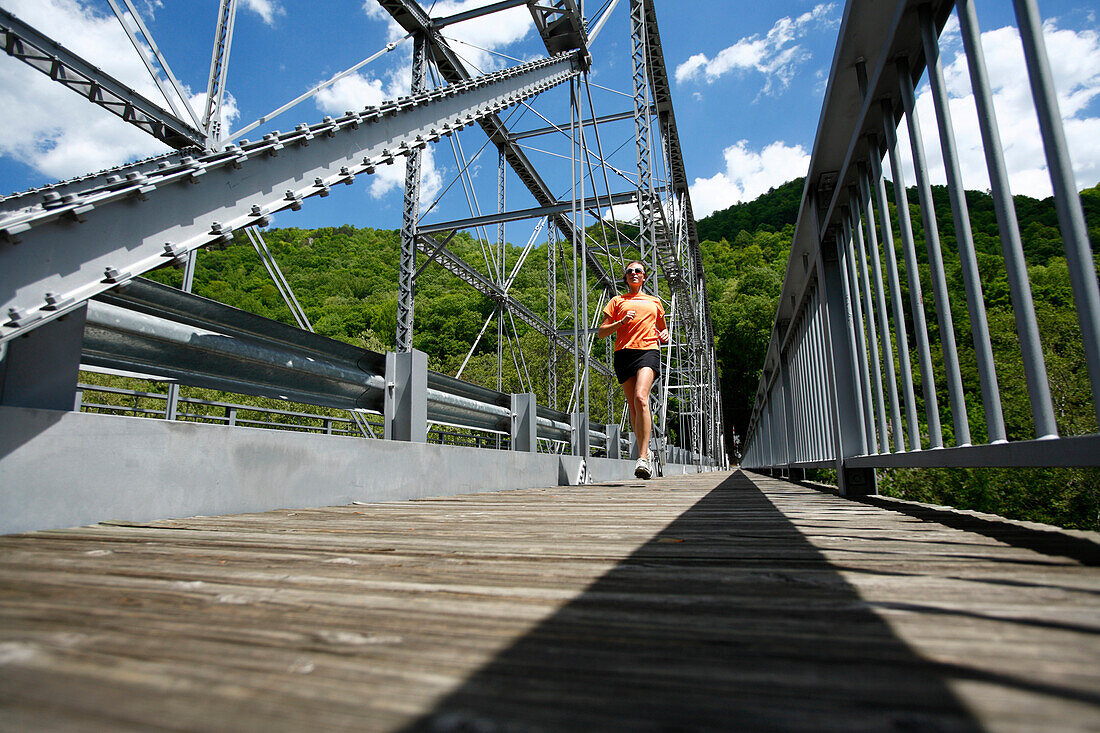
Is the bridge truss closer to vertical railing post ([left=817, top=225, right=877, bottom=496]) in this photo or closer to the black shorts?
the black shorts

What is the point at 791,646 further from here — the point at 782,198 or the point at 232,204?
the point at 782,198

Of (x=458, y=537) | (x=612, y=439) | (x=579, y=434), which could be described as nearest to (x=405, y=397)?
(x=458, y=537)

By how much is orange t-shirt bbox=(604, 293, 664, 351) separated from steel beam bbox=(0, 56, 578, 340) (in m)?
2.44

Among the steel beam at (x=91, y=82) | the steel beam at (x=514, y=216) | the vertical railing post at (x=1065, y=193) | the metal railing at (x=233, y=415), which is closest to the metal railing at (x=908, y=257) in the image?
the vertical railing post at (x=1065, y=193)

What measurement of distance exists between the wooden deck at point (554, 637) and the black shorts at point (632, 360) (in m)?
4.21

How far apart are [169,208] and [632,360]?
4.15m

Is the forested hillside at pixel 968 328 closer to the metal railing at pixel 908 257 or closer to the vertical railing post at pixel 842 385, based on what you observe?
the metal railing at pixel 908 257

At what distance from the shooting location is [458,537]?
5.50ft

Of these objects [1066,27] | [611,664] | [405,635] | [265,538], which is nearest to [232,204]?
[265,538]

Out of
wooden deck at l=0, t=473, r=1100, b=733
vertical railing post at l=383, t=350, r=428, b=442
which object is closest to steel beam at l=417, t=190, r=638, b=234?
vertical railing post at l=383, t=350, r=428, b=442

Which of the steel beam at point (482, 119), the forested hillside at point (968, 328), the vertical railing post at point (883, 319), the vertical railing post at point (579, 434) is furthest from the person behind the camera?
the steel beam at point (482, 119)

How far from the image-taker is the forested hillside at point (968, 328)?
6.64 feet

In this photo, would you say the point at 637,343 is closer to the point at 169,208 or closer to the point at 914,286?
the point at 914,286

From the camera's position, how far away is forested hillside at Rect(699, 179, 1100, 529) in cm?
202
